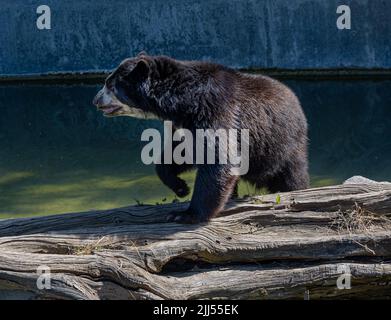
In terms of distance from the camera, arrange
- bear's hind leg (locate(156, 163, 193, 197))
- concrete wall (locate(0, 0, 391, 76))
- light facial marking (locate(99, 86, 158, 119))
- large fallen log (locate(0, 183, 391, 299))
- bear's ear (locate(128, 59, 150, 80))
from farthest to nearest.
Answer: concrete wall (locate(0, 0, 391, 76)) → bear's hind leg (locate(156, 163, 193, 197)) → light facial marking (locate(99, 86, 158, 119)) → bear's ear (locate(128, 59, 150, 80)) → large fallen log (locate(0, 183, 391, 299))

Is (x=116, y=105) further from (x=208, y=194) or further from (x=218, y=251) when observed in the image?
(x=218, y=251)

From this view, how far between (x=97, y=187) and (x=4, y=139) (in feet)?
9.86

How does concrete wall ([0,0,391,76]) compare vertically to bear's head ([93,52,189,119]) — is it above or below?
above

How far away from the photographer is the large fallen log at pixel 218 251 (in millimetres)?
4430

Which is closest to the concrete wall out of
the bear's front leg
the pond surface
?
the pond surface

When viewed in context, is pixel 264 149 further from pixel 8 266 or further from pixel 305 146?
pixel 8 266

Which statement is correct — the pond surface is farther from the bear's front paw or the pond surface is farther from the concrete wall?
the bear's front paw

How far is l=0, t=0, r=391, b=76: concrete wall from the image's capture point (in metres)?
13.2

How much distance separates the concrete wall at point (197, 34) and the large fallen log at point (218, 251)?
27.9 ft

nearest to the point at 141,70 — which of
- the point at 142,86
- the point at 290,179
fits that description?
the point at 142,86

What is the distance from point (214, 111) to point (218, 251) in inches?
33.3

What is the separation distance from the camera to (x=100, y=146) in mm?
10438

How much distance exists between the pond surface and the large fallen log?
60.3 inches
